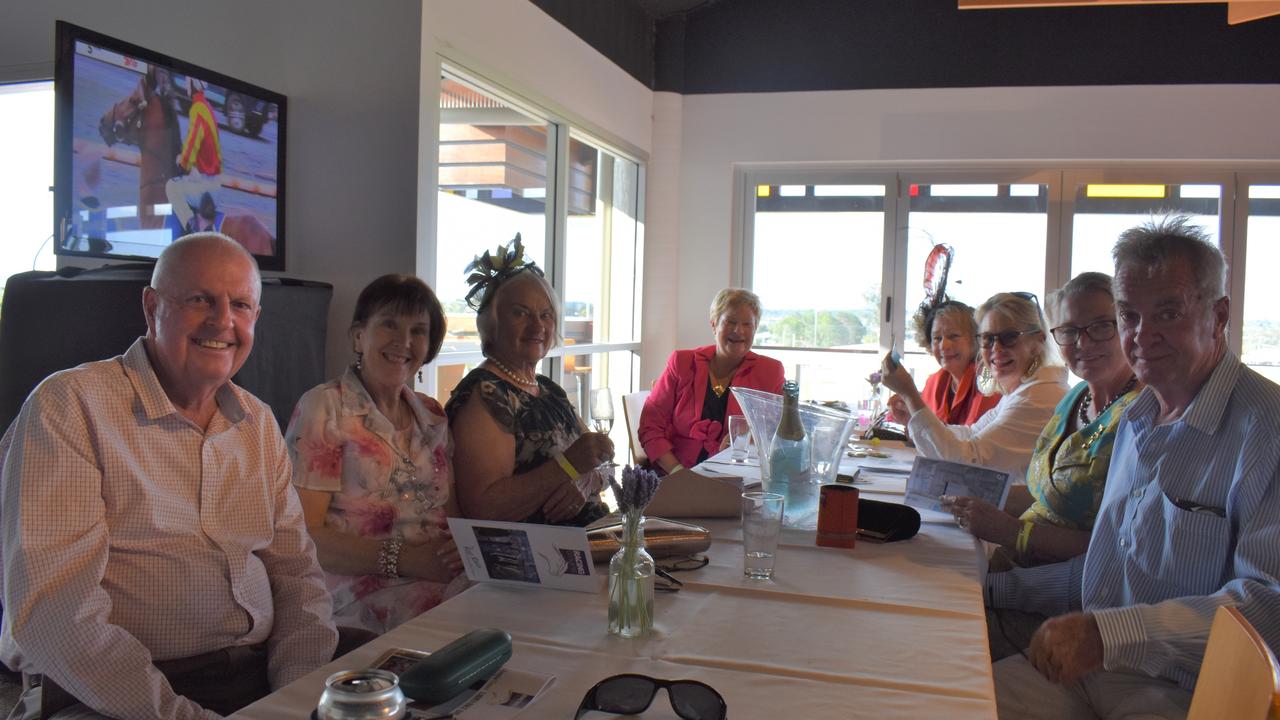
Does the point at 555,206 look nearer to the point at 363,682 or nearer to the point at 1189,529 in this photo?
the point at 1189,529

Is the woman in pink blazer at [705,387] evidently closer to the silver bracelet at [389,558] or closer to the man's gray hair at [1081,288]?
the man's gray hair at [1081,288]

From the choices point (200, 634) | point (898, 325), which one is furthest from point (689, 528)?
point (898, 325)

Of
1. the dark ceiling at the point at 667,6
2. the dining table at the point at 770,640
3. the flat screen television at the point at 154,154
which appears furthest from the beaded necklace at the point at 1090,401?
the dark ceiling at the point at 667,6

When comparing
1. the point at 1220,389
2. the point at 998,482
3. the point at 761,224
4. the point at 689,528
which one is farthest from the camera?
the point at 761,224

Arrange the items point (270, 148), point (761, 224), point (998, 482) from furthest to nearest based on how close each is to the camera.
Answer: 1. point (761, 224)
2. point (270, 148)
3. point (998, 482)

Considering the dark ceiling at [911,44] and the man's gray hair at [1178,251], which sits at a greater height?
the dark ceiling at [911,44]

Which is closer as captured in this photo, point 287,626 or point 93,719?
point 93,719

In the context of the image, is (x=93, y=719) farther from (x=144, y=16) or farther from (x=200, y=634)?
(x=144, y=16)

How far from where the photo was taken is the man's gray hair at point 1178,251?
181 centimetres

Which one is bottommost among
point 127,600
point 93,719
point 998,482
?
point 93,719

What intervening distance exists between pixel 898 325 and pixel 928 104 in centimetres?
152

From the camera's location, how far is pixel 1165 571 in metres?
1.72

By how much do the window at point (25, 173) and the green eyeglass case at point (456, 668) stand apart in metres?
3.89

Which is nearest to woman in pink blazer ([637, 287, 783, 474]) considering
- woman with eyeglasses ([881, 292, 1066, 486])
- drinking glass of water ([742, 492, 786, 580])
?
woman with eyeglasses ([881, 292, 1066, 486])
